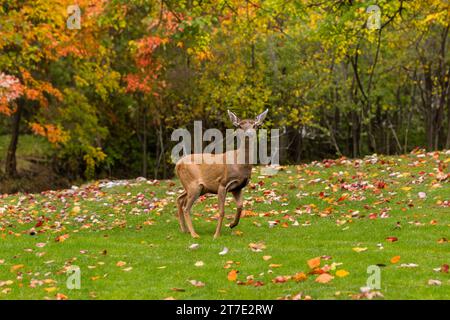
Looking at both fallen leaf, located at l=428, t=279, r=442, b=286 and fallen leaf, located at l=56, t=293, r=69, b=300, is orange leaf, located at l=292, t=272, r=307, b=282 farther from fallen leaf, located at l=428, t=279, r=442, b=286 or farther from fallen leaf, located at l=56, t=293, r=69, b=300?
fallen leaf, located at l=56, t=293, r=69, b=300

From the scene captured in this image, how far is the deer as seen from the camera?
15.9 m

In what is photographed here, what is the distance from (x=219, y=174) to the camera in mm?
16141

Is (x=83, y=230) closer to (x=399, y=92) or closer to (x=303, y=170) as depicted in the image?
(x=303, y=170)

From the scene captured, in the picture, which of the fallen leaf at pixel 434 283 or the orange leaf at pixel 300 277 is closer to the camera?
the fallen leaf at pixel 434 283

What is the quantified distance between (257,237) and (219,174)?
181cm

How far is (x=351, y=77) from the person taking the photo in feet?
136

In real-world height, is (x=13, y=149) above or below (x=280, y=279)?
above

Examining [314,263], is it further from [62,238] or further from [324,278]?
[62,238]

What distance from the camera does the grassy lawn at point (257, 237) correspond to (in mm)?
12094

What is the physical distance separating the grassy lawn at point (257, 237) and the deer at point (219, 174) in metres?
0.87

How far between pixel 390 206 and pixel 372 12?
23.7 feet

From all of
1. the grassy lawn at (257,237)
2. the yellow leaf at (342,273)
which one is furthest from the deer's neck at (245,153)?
the yellow leaf at (342,273)

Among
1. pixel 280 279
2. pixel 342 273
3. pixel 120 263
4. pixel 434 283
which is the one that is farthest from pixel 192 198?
pixel 434 283

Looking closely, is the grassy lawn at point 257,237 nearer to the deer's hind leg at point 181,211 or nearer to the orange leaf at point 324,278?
the orange leaf at point 324,278
